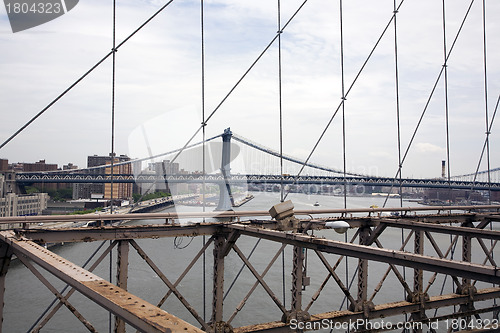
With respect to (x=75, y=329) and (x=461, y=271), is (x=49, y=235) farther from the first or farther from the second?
(x=75, y=329)

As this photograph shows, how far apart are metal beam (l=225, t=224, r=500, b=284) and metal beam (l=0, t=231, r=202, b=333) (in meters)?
1.79

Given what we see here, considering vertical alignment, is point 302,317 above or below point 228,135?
below

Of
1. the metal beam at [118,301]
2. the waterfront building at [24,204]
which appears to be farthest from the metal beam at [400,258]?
the waterfront building at [24,204]

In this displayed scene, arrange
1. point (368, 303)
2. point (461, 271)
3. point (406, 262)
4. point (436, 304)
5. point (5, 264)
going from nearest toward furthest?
point (461, 271)
point (406, 262)
point (5, 264)
point (368, 303)
point (436, 304)

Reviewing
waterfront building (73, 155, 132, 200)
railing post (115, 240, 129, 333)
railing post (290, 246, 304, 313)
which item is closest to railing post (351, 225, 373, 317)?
railing post (290, 246, 304, 313)

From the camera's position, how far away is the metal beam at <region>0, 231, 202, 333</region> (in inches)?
68.2

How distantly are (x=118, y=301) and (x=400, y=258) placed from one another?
2.02 meters

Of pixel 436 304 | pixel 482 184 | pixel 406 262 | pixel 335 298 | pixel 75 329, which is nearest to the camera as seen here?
pixel 406 262

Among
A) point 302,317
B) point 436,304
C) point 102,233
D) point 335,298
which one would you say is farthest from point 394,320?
point 102,233

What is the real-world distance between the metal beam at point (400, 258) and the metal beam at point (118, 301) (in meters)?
1.79

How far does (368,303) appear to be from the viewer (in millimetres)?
5617

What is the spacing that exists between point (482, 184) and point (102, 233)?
2370 centimetres

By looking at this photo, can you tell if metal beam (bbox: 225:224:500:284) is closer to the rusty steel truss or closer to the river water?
the rusty steel truss

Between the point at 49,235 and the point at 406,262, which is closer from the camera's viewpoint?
the point at 406,262
